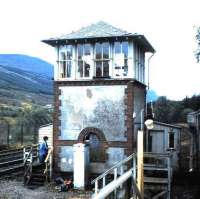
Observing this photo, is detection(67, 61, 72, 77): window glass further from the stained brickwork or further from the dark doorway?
the dark doorway

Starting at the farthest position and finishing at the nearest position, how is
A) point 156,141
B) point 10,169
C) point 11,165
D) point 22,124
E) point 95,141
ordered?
1. point 22,124
2. point 11,165
3. point 156,141
4. point 10,169
5. point 95,141

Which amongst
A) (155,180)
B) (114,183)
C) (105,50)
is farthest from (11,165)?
(114,183)

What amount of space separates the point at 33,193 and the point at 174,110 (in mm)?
27292

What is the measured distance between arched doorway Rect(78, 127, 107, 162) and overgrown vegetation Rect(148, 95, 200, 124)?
20.1 metres

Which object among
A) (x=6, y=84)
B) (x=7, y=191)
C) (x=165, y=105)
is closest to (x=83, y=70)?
(x=7, y=191)

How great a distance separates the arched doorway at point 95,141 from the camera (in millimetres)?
21500

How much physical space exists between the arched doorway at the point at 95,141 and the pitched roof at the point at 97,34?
4631 millimetres

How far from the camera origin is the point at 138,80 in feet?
74.8

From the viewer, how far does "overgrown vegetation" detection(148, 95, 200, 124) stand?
137 feet

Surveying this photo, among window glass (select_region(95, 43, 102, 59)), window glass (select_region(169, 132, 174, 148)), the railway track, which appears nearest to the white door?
window glass (select_region(169, 132, 174, 148))

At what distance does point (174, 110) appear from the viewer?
142ft

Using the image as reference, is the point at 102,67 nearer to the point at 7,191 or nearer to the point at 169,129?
the point at 169,129

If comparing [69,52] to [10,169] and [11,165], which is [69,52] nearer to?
[10,169]

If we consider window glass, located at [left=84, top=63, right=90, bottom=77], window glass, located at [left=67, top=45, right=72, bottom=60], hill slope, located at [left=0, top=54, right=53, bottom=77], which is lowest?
window glass, located at [left=84, top=63, right=90, bottom=77]
